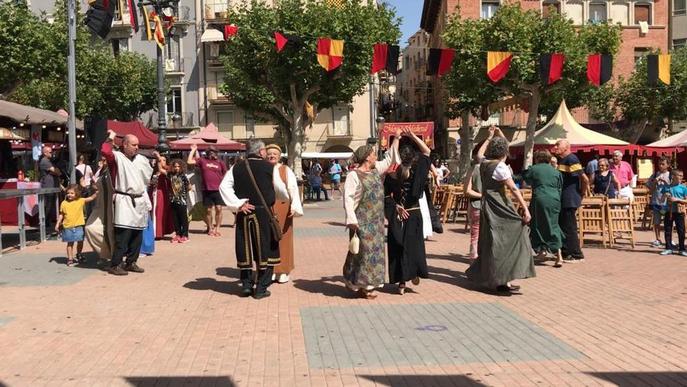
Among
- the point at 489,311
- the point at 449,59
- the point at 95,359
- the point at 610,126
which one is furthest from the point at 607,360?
the point at 610,126

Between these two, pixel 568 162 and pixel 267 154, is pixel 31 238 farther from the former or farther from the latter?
pixel 568 162

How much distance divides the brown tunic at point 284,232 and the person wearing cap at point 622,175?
25.2 feet

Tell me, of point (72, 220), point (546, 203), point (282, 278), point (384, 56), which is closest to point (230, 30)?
point (384, 56)

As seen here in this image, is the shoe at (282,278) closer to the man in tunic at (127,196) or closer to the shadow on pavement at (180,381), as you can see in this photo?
the man in tunic at (127,196)

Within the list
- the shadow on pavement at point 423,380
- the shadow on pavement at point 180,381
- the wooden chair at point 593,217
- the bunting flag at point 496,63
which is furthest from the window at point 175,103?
the shadow on pavement at point 423,380

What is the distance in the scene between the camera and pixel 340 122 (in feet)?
159

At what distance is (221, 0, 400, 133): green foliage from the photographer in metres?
26.0

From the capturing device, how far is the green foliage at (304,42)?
26016 millimetres

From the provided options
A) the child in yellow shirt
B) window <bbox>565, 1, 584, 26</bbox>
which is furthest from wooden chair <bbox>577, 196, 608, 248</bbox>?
window <bbox>565, 1, 584, 26</bbox>

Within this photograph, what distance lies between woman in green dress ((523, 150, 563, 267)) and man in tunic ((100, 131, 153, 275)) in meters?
5.25

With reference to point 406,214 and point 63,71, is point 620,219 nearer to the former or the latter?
point 406,214

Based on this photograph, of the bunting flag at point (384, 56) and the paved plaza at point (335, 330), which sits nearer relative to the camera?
the paved plaza at point (335, 330)

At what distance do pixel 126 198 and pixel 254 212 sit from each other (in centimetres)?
233

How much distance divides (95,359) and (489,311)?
11.8 ft
